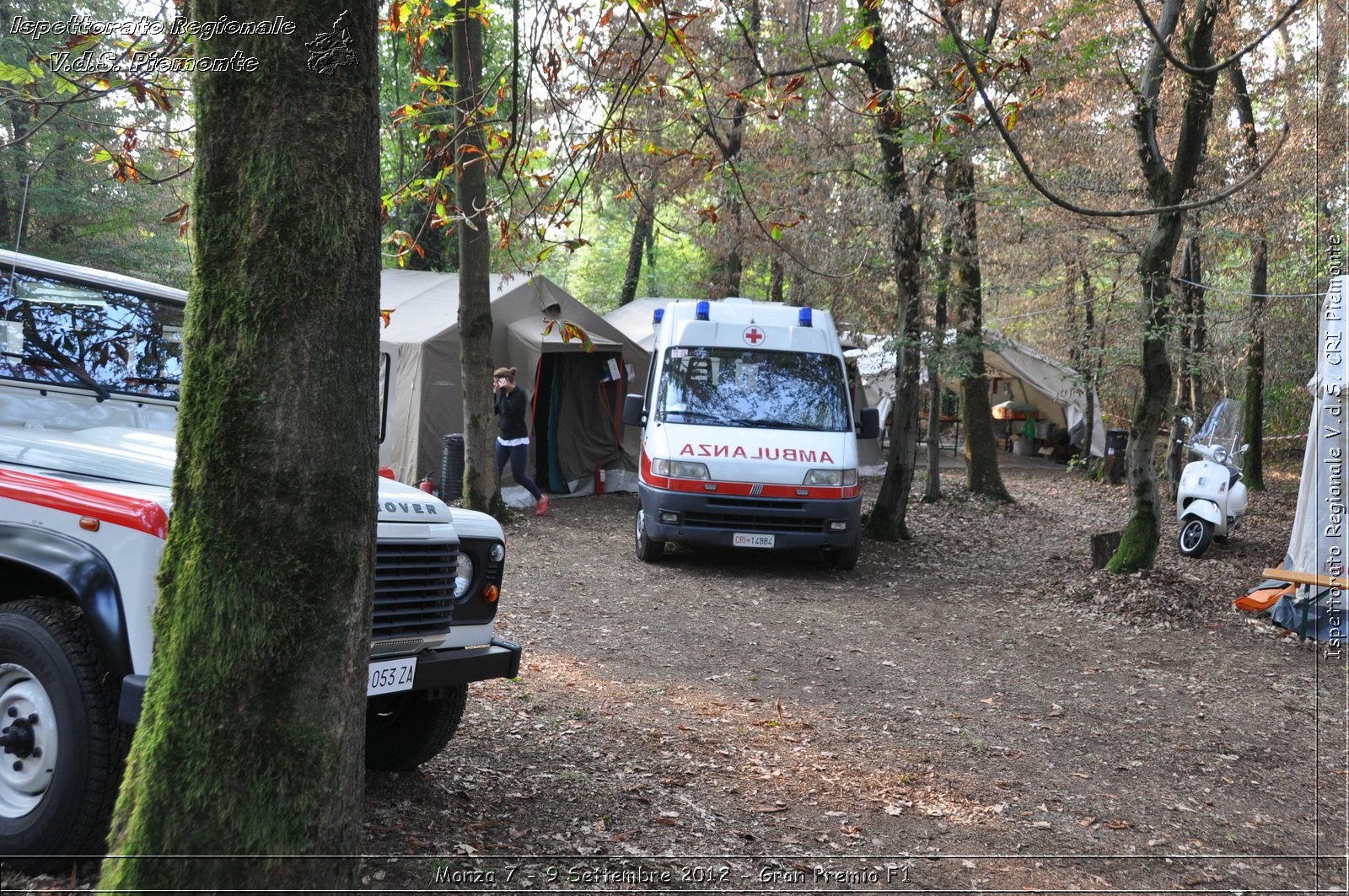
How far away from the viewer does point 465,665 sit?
4.08 meters

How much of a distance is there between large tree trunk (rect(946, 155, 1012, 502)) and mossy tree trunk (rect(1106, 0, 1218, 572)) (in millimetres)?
2306

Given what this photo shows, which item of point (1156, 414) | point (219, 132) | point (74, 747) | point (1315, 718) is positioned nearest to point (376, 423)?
point (219, 132)

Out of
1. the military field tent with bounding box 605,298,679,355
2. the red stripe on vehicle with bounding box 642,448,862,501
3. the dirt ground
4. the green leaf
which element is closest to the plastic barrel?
the military field tent with bounding box 605,298,679,355

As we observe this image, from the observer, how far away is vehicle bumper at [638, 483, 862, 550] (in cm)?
1052

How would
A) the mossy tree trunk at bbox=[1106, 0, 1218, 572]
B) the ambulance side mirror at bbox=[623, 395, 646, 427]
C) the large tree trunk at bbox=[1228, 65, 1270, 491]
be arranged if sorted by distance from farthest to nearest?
the large tree trunk at bbox=[1228, 65, 1270, 491]
the ambulance side mirror at bbox=[623, 395, 646, 427]
the mossy tree trunk at bbox=[1106, 0, 1218, 572]

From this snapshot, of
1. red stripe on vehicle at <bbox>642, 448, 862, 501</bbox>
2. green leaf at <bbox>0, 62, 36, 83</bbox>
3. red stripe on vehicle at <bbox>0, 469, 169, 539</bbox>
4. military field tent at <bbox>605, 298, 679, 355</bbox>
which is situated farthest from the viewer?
military field tent at <bbox>605, 298, 679, 355</bbox>

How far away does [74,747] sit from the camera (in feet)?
10.7

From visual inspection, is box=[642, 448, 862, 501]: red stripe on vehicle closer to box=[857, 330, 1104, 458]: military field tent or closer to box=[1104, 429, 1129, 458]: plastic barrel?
box=[857, 330, 1104, 458]: military field tent

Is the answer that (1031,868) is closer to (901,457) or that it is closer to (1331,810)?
(1331,810)

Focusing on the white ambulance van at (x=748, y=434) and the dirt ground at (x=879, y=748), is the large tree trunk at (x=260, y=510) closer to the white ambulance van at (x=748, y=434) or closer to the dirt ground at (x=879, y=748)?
the dirt ground at (x=879, y=748)

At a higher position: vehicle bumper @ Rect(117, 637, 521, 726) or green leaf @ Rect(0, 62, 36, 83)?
green leaf @ Rect(0, 62, 36, 83)

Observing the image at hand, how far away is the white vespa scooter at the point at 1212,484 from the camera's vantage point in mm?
12562

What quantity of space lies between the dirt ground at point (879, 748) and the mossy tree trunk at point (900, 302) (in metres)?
2.91

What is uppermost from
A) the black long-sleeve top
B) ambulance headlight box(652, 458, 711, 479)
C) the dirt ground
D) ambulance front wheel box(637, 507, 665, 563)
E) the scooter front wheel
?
the black long-sleeve top
